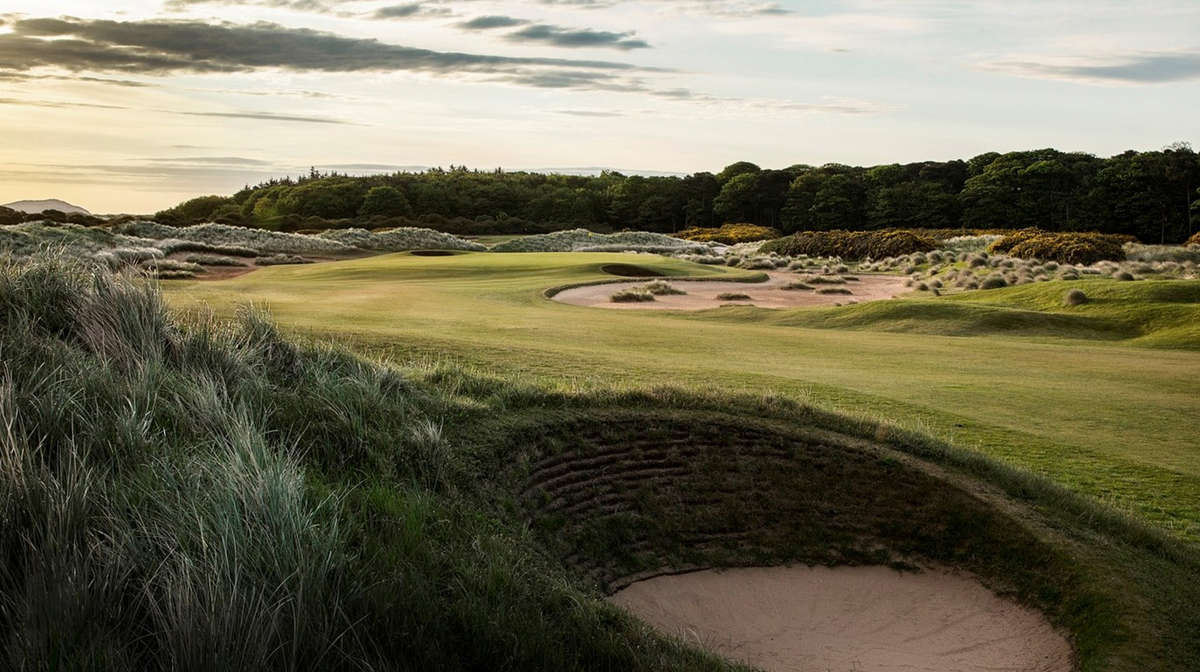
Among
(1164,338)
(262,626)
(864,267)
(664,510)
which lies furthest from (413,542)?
(864,267)

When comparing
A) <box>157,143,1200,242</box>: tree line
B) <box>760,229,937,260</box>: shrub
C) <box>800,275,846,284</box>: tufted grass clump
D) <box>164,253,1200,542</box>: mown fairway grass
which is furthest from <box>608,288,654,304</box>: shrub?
<box>157,143,1200,242</box>: tree line

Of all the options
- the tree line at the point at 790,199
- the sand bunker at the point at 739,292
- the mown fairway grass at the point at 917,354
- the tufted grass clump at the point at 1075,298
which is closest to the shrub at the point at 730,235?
the tree line at the point at 790,199

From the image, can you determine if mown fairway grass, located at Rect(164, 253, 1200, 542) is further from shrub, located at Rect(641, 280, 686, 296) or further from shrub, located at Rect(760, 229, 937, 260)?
shrub, located at Rect(760, 229, 937, 260)

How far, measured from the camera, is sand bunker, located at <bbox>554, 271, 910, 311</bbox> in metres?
28.0

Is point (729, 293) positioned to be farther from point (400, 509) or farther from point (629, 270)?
point (400, 509)

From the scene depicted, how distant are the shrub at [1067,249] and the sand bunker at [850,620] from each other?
3956 cm

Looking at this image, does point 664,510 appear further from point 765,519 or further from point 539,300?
point 539,300

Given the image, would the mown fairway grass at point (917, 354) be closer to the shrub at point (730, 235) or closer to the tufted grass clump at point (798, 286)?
the tufted grass clump at point (798, 286)

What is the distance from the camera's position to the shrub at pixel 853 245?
52.4 m

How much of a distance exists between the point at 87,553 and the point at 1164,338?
21910mm

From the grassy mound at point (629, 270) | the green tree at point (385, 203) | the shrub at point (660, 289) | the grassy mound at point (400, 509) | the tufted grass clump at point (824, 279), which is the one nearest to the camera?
the grassy mound at point (400, 509)

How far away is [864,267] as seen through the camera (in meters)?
46.8

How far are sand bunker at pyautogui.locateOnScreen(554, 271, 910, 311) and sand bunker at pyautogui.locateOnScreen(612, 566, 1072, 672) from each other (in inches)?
743

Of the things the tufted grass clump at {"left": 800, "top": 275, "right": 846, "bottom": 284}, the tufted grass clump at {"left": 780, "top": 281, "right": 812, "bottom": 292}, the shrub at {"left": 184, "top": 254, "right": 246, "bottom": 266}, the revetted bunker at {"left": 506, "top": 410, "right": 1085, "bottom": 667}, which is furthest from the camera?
the tufted grass clump at {"left": 800, "top": 275, "right": 846, "bottom": 284}
